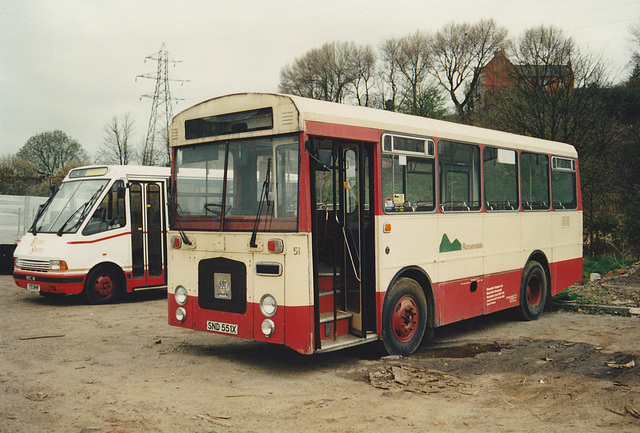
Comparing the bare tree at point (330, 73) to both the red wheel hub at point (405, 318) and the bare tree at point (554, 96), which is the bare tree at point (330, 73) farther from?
the red wheel hub at point (405, 318)

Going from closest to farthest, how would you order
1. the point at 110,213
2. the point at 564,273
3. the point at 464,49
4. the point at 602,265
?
the point at 564,273 < the point at 110,213 < the point at 602,265 < the point at 464,49

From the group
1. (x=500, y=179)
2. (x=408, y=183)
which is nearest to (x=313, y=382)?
(x=408, y=183)

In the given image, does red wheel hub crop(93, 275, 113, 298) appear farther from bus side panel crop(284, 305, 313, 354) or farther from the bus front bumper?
bus side panel crop(284, 305, 313, 354)

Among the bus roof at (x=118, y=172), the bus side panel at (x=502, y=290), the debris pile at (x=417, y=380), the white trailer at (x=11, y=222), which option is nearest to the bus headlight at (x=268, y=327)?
the debris pile at (x=417, y=380)

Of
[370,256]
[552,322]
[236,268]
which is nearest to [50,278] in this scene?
[236,268]

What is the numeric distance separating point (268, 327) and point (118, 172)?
25.5 feet

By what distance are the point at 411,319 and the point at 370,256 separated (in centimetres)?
120

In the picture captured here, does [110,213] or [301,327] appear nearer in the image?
[301,327]

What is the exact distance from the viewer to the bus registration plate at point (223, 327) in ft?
25.1

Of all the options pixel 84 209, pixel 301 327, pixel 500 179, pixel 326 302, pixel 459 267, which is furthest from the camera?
pixel 84 209

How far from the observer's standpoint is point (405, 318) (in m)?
8.43

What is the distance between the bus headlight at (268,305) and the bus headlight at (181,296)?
1.35 m

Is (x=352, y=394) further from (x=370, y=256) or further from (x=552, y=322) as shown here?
(x=552, y=322)

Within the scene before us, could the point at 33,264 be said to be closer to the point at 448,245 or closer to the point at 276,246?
the point at 276,246
